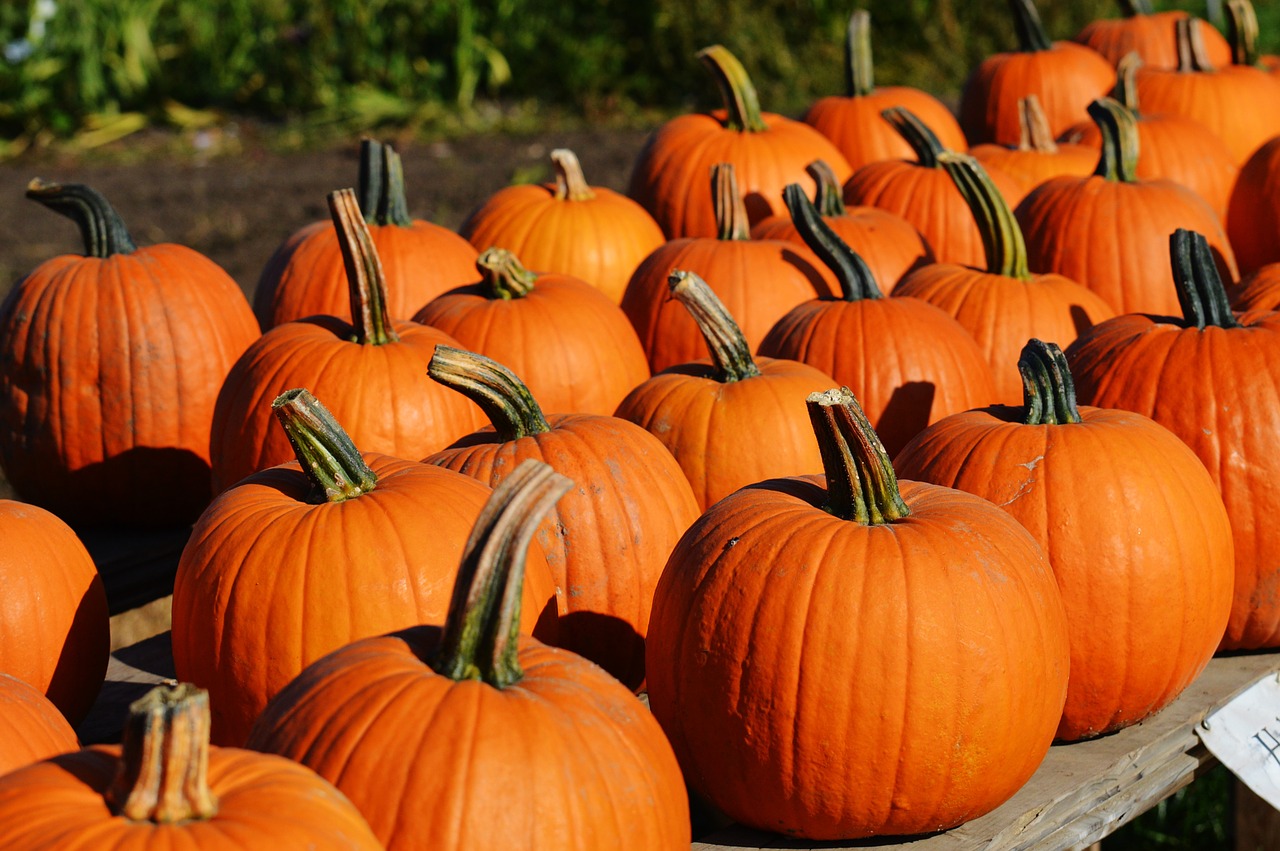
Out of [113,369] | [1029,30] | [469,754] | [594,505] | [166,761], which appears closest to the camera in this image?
[166,761]

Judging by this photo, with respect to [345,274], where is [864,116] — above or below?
above

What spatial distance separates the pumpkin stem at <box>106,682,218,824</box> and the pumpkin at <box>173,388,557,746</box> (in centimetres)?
65

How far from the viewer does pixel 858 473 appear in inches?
78.6

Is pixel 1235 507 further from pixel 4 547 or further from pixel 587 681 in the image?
pixel 4 547

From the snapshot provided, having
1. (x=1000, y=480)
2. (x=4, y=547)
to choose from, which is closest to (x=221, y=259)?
(x=4, y=547)

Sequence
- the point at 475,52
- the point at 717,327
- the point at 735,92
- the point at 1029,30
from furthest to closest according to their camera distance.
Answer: the point at 475,52 < the point at 1029,30 < the point at 735,92 < the point at 717,327

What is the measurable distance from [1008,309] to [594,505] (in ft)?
4.72

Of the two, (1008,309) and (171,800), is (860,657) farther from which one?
(1008,309)

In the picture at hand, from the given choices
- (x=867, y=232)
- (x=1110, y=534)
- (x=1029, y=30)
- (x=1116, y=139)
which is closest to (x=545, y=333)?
(x=867, y=232)

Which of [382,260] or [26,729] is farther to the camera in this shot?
[382,260]

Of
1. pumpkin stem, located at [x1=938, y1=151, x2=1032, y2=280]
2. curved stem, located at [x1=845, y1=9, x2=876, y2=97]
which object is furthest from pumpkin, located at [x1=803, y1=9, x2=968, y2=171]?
pumpkin stem, located at [x1=938, y1=151, x2=1032, y2=280]

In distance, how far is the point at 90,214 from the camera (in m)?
3.21

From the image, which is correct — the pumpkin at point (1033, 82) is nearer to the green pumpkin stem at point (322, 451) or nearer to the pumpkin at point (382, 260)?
the pumpkin at point (382, 260)

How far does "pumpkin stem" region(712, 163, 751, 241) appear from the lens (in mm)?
3580
